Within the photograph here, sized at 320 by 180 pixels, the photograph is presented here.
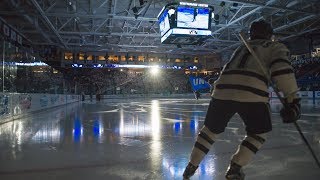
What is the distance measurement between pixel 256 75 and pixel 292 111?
496 mm

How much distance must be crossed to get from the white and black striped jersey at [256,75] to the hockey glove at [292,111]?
10 centimetres

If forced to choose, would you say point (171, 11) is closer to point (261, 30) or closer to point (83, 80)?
point (261, 30)

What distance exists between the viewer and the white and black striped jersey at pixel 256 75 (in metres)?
3.13

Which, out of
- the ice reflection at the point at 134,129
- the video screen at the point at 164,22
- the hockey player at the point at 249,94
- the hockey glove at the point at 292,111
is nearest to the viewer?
the hockey glove at the point at 292,111

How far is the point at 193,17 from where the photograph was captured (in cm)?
1831

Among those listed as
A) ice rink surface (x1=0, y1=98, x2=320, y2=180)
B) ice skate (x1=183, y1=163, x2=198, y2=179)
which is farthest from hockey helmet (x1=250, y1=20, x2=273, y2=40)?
ice rink surface (x1=0, y1=98, x2=320, y2=180)

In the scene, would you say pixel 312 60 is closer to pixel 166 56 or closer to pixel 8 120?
pixel 166 56

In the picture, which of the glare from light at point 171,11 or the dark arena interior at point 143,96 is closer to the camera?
the dark arena interior at point 143,96

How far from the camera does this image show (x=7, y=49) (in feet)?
44.3

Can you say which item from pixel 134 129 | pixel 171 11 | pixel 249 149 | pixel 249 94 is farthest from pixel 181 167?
pixel 171 11

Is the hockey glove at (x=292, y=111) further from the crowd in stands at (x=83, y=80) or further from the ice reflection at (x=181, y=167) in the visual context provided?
the crowd in stands at (x=83, y=80)

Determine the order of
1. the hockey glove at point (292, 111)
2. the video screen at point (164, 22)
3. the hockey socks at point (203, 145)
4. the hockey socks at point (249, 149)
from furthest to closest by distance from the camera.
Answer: the video screen at point (164, 22) < the hockey socks at point (203, 145) < the hockey socks at point (249, 149) < the hockey glove at point (292, 111)

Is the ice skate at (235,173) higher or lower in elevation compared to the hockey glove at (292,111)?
lower

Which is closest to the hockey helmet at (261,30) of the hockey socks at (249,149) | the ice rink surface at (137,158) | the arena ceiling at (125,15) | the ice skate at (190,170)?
the hockey socks at (249,149)
